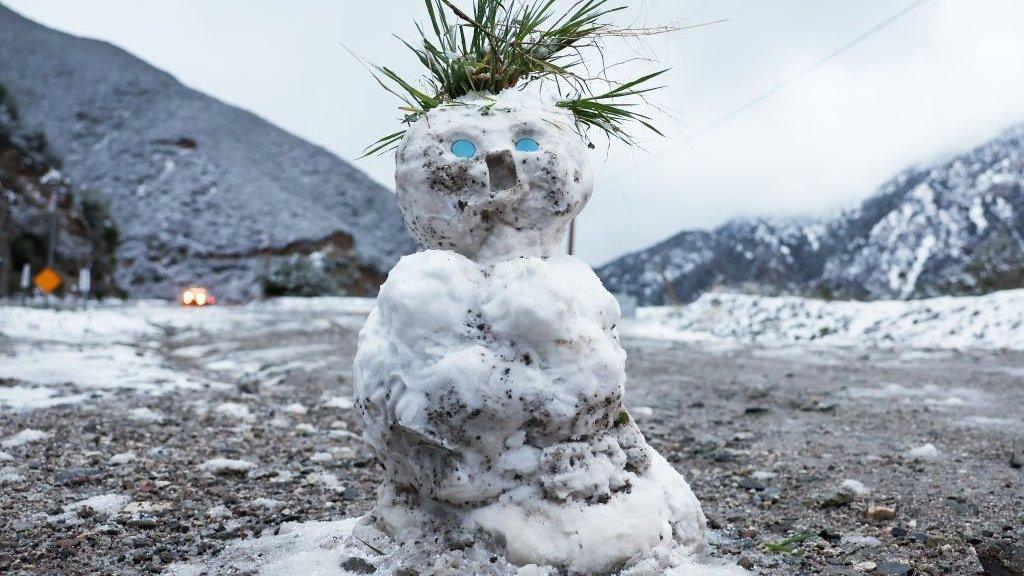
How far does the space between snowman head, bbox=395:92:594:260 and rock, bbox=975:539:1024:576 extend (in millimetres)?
1917

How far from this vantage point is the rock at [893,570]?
93.7 inches

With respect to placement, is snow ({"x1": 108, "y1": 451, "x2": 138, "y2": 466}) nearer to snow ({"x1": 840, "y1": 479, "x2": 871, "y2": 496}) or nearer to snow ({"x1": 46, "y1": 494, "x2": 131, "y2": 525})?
Answer: snow ({"x1": 46, "y1": 494, "x2": 131, "y2": 525})

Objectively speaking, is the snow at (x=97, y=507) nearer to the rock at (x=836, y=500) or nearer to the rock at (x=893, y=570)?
the rock at (x=893, y=570)

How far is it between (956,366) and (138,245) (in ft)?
184

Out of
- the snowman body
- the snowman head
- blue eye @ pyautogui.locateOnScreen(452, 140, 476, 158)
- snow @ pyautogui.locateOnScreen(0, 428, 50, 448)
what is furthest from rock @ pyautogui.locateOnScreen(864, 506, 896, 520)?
snow @ pyautogui.locateOnScreen(0, 428, 50, 448)

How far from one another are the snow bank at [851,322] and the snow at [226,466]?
11.2 metres

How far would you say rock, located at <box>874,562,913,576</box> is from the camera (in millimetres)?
2379

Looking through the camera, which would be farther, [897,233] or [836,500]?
[897,233]

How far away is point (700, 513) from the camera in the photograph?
2.57 metres

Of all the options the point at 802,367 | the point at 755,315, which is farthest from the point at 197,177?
the point at 802,367

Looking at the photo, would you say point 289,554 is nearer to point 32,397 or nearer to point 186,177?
point 32,397

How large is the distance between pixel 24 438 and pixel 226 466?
4.96ft

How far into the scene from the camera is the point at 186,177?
5750 centimetres

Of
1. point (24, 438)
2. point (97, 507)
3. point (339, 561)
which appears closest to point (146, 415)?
point (24, 438)
